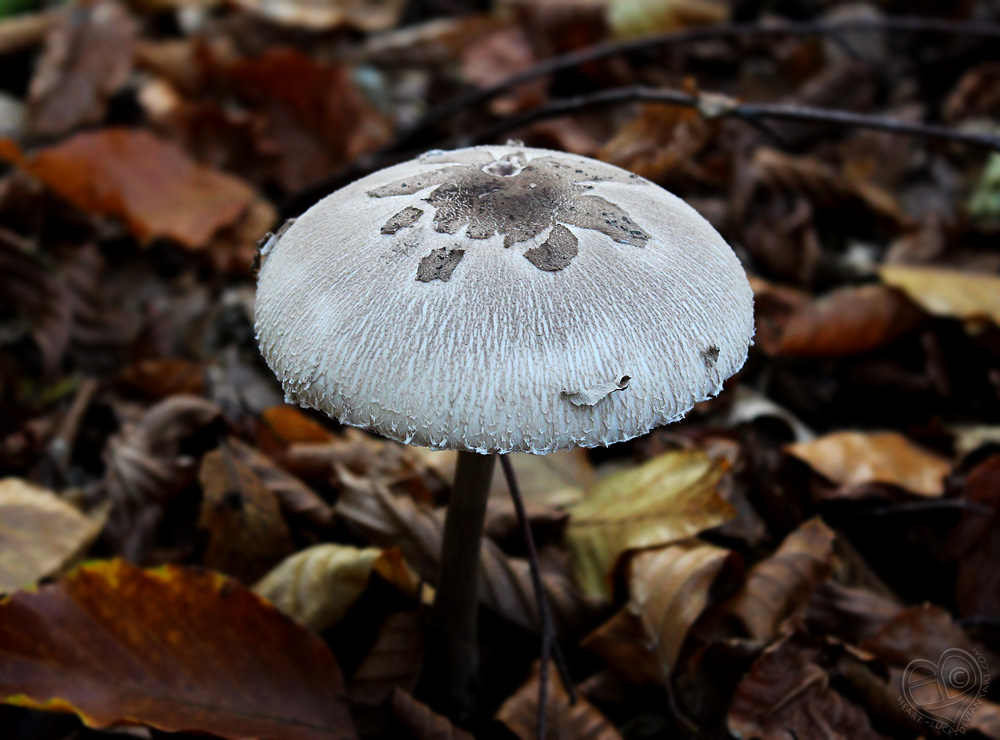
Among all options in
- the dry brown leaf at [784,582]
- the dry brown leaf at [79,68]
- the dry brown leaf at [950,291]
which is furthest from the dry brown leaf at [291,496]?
the dry brown leaf at [79,68]

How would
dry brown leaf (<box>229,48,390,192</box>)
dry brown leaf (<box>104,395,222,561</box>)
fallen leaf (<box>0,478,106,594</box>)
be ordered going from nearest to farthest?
fallen leaf (<box>0,478,106,594</box>)
dry brown leaf (<box>104,395,222,561</box>)
dry brown leaf (<box>229,48,390,192</box>)

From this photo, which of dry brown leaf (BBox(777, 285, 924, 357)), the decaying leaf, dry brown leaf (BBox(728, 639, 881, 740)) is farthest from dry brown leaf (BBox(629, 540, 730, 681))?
dry brown leaf (BBox(777, 285, 924, 357))

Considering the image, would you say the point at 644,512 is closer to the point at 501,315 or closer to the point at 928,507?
the point at 928,507

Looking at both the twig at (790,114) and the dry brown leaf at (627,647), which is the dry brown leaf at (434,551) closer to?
the dry brown leaf at (627,647)

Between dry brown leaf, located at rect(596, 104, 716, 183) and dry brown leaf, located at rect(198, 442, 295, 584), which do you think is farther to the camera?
dry brown leaf, located at rect(596, 104, 716, 183)

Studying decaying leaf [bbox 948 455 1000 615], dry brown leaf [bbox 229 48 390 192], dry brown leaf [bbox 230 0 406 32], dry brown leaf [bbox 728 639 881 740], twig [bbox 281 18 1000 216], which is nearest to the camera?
dry brown leaf [bbox 728 639 881 740]

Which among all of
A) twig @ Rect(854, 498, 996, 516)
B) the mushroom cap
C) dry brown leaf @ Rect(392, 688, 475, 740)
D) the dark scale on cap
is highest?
the dark scale on cap

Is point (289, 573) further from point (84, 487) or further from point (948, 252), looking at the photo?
point (948, 252)

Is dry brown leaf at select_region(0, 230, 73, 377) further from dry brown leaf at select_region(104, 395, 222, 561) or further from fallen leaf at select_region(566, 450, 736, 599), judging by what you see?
fallen leaf at select_region(566, 450, 736, 599)
